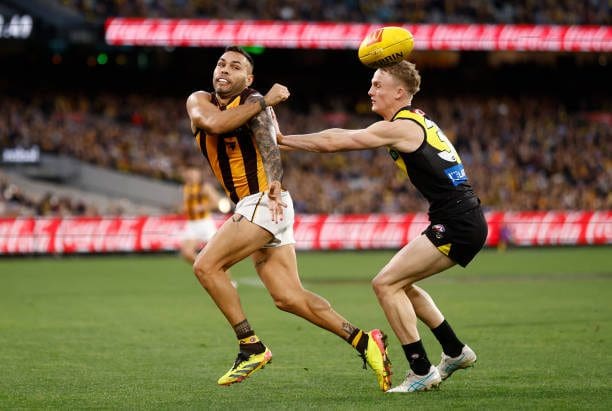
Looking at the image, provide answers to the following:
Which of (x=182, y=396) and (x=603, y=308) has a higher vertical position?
(x=182, y=396)

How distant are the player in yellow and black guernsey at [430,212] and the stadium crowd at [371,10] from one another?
26987 millimetres

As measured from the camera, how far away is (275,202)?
7965mm

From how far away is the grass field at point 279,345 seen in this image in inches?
306

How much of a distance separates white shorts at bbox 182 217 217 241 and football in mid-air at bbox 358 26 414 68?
1161 cm

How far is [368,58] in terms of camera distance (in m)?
8.30

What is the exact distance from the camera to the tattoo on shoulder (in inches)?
318

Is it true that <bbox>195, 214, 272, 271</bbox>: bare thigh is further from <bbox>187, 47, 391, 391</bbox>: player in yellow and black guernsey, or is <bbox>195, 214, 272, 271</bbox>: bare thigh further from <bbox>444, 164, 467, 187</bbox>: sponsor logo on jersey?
<bbox>444, 164, 467, 187</bbox>: sponsor logo on jersey

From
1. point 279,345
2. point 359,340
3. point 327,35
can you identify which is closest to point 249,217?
point 359,340

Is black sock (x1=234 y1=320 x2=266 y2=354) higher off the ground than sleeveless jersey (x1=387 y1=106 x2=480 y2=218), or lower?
lower

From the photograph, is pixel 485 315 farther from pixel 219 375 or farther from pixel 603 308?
pixel 219 375

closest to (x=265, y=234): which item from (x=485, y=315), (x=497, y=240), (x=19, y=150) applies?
(x=485, y=315)

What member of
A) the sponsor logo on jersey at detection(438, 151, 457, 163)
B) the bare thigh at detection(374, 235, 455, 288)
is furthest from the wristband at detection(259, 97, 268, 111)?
the bare thigh at detection(374, 235, 455, 288)

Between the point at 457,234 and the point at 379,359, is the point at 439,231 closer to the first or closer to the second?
the point at 457,234

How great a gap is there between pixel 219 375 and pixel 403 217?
22644mm
